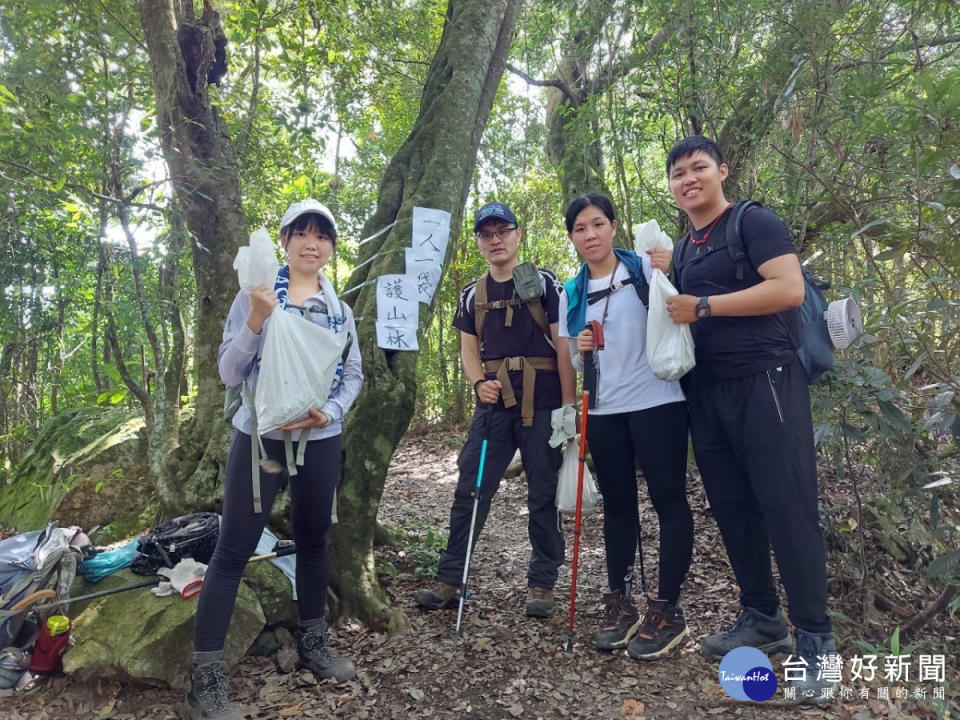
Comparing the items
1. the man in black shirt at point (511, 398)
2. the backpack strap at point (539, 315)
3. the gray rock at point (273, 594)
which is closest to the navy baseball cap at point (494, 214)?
the man in black shirt at point (511, 398)

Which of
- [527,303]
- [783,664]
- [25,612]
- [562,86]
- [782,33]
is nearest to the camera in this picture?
[783,664]

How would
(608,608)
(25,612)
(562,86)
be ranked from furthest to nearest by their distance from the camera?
(562,86), (608,608), (25,612)

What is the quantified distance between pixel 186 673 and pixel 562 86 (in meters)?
7.52

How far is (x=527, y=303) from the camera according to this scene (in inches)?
132

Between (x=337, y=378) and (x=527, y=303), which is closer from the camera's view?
(x=337, y=378)

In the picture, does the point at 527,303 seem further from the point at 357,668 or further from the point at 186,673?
the point at 186,673

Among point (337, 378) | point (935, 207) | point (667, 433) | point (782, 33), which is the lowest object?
point (667, 433)

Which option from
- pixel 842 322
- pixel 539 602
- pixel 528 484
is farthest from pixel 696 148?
pixel 539 602

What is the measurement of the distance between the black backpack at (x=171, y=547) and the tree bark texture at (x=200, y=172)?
0.80 meters

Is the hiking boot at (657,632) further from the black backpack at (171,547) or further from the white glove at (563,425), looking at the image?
the black backpack at (171,547)

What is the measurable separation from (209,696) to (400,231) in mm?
2809

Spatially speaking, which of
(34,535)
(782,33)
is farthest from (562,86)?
(34,535)

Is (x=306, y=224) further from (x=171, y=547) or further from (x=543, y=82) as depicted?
(x=543, y=82)

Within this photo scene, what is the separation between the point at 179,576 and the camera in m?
2.93
